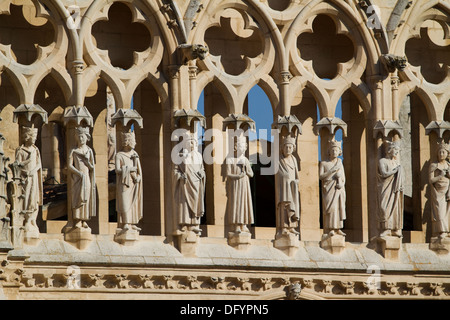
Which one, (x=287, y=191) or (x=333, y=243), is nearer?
(x=287, y=191)

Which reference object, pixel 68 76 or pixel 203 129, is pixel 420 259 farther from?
pixel 68 76

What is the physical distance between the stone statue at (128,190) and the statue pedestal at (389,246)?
4.17m

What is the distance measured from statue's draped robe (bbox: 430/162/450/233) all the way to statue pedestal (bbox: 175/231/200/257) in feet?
14.2

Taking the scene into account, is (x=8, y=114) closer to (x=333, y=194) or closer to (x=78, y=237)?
(x=78, y=237)

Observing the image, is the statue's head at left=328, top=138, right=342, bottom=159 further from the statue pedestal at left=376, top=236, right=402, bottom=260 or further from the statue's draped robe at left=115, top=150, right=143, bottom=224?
the statue's draped robe at left=115, top=150, right=143, bottom=224

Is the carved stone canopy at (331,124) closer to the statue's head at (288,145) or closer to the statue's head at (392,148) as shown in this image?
the statue's head at (288,145)

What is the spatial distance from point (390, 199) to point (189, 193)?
353 centimetres

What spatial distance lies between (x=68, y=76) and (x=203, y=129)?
2832 mm

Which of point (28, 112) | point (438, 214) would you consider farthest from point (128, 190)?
point (438, 214)

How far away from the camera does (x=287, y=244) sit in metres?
37.0

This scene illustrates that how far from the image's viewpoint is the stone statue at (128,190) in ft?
118

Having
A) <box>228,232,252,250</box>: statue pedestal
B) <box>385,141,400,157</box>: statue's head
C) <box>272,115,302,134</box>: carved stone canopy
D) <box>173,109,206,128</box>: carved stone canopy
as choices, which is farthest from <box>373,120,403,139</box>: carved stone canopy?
<box>173,109,206,128</box>: carved stone canopy

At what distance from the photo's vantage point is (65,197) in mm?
37844
